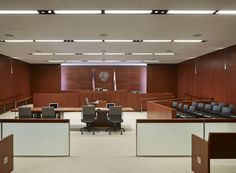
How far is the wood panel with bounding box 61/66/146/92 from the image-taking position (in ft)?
72.7

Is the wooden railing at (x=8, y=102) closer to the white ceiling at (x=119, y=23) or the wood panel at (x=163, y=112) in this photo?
the white ceiling at (x=119, y=23)

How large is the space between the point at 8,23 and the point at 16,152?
338 cm

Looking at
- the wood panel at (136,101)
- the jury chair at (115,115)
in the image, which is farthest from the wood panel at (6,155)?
the wood panel at (136,101)

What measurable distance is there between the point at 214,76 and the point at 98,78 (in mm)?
10399

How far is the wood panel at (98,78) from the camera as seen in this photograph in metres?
22.2

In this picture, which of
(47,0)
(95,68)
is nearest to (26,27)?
(47,0)

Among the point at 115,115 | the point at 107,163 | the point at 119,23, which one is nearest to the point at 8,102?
the point at 115,115

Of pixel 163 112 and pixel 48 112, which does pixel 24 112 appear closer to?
pixel 48 112

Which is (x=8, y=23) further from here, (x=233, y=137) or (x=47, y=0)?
(x=233, y=137)

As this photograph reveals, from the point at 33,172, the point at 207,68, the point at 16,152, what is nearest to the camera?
the point at 33,172

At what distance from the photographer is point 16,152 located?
623 cm

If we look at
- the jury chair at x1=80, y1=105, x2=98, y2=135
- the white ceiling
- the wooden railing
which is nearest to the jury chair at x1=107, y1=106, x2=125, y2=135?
the jury chair at x1=80, y1=105, x2=98, y2=135

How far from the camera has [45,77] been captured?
2195 centimetres

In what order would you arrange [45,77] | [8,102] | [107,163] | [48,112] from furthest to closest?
1. [45,77]
2. [8,102]
3. [48,112]
4. [107,163]
